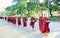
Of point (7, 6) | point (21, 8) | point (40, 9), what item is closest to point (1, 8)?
point (7, 6)

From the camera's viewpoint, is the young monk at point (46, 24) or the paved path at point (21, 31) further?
the paved path at point (21, 31)

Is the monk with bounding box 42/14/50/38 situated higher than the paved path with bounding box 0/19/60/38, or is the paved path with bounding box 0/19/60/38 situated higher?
the monk with bounding box 42/14/50/38

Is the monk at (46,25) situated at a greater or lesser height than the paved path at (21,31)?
greater

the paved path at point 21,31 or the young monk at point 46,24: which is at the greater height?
the young monk at point 46,24

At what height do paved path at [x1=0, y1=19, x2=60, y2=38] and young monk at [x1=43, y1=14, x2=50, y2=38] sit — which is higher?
young monk at [x1=43, y1=14, x2=50, y2=38]

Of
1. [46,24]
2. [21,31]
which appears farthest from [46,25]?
[21,31]

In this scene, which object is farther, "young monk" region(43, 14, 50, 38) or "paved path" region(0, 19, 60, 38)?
"paved path" region(0, 19, 60, 38)

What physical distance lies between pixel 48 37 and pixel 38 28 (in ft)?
0.61

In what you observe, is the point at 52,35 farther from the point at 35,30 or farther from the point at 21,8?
the point at 21,8

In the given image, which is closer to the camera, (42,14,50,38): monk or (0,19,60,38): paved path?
(42,14,50,38): monk

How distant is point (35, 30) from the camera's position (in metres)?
2.62

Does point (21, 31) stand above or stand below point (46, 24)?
below

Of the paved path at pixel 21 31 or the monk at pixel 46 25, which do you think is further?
the paved path at pixel 21 31

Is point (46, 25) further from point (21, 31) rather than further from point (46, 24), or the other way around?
point (21, 31)
